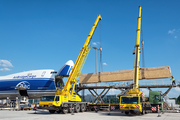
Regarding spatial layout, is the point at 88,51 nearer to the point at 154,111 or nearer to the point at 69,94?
the point at 69,94

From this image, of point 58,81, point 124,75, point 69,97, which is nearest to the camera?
point 69,97

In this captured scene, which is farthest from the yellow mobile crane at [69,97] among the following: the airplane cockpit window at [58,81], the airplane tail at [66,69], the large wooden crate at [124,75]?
the airplane cockpit window at [58,81]

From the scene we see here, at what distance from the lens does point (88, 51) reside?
34.8 metres

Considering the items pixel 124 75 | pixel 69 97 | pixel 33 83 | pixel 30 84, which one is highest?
pixel 124 75

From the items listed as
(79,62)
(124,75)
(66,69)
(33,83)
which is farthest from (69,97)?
(33,83)

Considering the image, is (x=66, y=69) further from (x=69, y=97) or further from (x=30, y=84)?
(x=69, y=97)

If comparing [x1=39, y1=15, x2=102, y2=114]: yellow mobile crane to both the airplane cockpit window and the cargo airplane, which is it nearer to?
the cargo airplane

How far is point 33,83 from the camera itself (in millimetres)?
44844

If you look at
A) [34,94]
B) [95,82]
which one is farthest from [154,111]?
[34,94]

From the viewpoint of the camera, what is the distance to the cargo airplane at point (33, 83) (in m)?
43.8

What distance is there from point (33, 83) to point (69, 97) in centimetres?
A: 1940

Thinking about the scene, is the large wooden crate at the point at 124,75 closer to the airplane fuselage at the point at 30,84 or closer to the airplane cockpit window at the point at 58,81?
the airplane cockpit window at the point at 58,81

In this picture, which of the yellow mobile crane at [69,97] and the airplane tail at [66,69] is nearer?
the yellow mobile crane at [69,97]

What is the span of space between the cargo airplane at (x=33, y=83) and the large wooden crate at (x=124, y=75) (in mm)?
6275
